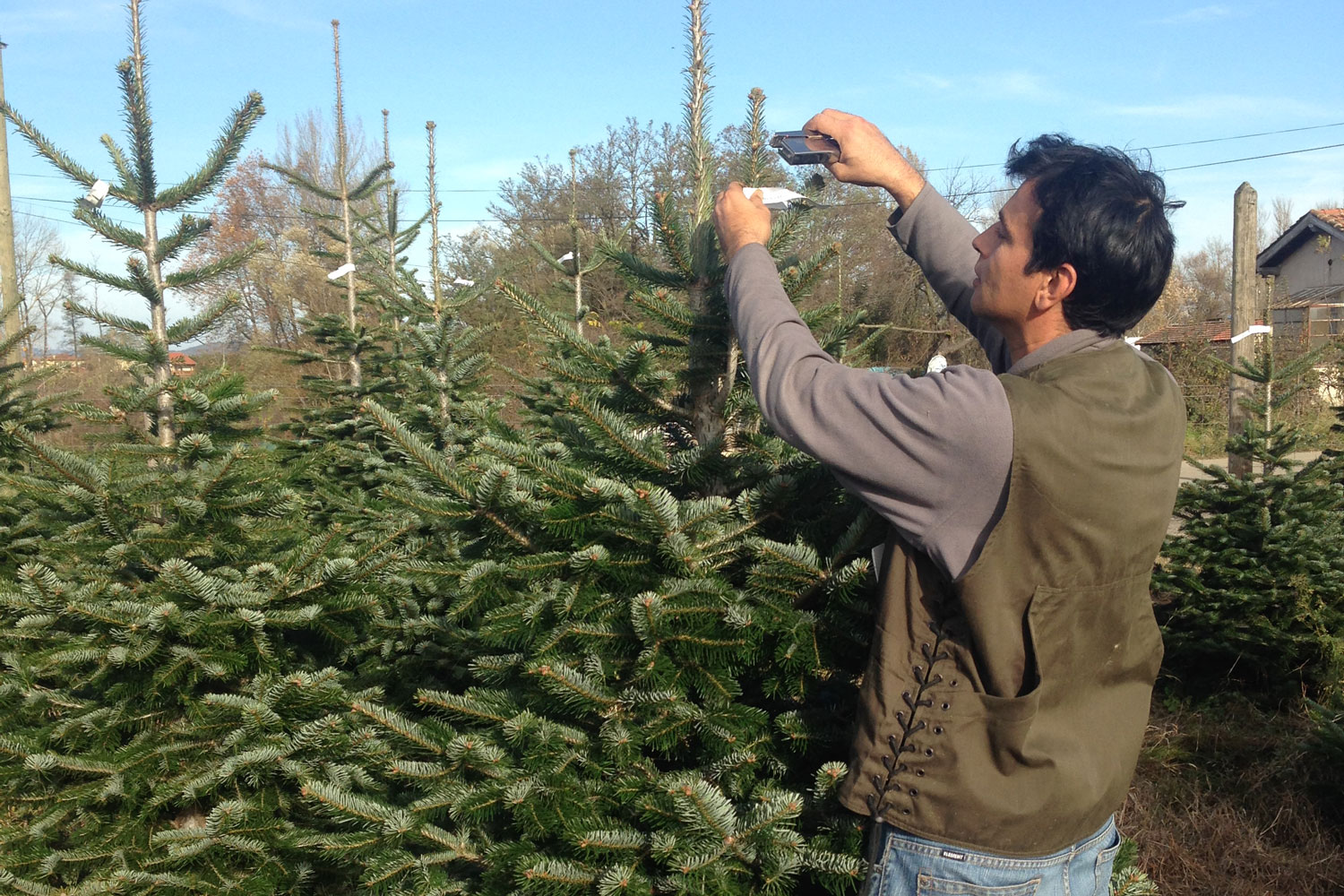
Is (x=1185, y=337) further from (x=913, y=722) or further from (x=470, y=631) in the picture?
(x=913, y=722)

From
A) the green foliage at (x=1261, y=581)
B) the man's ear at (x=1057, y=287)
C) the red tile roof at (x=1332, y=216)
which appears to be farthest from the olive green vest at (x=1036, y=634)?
the red tile roof at (x=1332, y=216)

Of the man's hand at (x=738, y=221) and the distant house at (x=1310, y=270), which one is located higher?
the distant house at (x=1310, y=270)

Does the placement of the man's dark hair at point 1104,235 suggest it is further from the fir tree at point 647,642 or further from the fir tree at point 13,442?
the fir tree at point 13,442

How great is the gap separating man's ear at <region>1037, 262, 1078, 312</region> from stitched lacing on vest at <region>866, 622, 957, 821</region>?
64cm

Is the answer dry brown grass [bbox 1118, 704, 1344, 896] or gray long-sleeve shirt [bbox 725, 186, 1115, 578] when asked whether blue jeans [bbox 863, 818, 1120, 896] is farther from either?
dry brown grass [bbox 1118, 704, 1344, 896]

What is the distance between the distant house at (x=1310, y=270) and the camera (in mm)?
21078

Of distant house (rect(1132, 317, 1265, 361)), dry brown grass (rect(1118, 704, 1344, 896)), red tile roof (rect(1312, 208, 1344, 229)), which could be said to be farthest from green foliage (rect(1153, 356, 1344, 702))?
red tile roof (rect(1312, 208, 1344, 229))

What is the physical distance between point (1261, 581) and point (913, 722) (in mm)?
5409

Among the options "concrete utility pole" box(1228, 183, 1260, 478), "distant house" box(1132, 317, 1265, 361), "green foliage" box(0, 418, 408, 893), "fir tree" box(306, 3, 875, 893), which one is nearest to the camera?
"fir tree" box(306, 3, 875, 893)

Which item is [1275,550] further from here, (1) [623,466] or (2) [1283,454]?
(1) [623,466]

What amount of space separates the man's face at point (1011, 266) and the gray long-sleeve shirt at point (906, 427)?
0.34 feet

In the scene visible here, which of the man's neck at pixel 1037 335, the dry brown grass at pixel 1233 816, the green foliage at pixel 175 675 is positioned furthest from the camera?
the dry brown grass at pixel 1233 816

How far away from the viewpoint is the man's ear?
166cm

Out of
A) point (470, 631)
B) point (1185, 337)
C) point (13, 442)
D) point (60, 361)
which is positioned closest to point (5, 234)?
point (60, 361)
